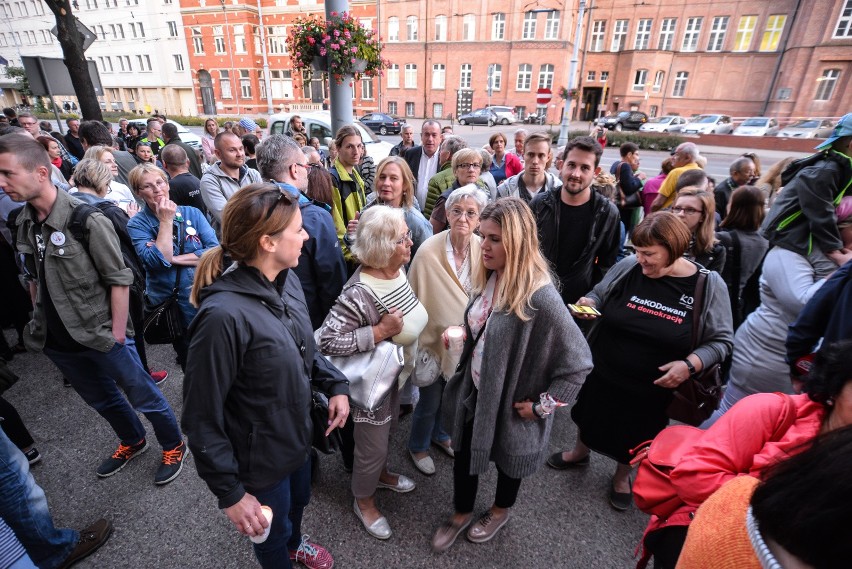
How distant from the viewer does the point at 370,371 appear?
207cm

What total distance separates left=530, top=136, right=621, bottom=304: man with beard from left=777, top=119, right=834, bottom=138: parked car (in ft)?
81.0

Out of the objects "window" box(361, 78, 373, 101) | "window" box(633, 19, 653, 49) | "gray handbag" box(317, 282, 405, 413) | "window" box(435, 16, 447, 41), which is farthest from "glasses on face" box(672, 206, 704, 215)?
"window" box(633, 19, 653, 49)

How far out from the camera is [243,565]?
2.11m

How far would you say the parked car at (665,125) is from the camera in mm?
24828

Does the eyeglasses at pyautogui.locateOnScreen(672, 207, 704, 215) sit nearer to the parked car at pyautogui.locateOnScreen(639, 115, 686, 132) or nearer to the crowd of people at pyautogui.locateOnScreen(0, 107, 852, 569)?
the crowd of people at pyautogui.locateOnScreen(0, 107, 852, 569)

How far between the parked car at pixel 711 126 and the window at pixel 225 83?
3748 cm

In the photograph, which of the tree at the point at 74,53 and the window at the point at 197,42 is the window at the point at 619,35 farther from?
the tree at the point at 74,53

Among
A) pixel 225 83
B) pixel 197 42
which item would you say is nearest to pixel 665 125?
pixel 225 83

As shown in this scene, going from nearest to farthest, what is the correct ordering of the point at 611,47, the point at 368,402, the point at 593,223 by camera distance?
1. the point at 368,402
2. the point at 593,223
3. the point at 611,47

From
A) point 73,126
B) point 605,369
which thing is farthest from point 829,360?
point 73,126

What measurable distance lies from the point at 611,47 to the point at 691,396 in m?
39.4

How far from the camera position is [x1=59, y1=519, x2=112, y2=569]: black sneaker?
6.82 feet

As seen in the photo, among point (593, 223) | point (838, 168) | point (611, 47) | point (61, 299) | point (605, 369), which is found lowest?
point (605, 369)

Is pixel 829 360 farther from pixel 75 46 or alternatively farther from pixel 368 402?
pixel 75 46
